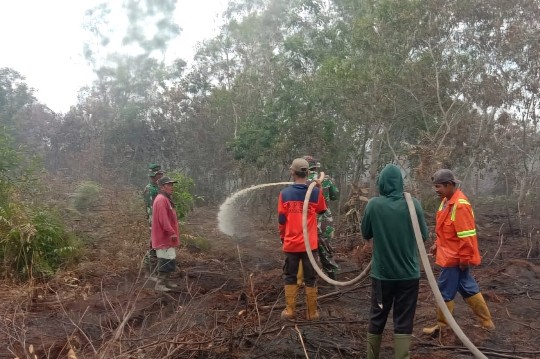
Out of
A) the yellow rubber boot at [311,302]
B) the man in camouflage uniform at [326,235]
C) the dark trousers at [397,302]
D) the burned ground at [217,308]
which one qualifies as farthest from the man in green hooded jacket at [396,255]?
the man in camouflage uniform at [326,235]

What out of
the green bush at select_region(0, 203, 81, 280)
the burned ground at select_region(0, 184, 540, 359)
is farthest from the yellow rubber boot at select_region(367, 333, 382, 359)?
the green bush at select_region(0, 203, 81, 280)

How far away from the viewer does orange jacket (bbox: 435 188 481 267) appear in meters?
4.80

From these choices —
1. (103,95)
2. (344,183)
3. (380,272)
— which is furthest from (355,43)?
(103,95)

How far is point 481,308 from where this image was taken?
16.8 feet

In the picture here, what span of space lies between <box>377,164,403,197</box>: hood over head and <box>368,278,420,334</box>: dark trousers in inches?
27.5

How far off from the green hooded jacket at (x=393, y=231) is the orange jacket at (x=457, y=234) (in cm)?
95

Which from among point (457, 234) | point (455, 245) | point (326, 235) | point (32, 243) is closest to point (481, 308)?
point (455, 245)

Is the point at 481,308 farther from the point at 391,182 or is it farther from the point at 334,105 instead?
the point at 334,105

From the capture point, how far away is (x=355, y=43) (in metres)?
13.6

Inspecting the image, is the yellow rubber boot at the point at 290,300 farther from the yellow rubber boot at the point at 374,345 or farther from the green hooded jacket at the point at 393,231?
the green hooded jacket at the point at 393,231

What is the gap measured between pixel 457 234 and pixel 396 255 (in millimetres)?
1195

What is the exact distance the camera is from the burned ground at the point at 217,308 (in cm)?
441

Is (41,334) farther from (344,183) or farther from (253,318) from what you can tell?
(344,183)

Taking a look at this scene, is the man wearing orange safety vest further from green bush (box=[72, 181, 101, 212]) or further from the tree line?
green bush (box=[72, 181, 101, 212])
